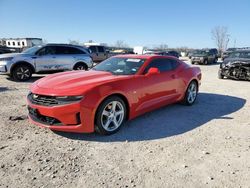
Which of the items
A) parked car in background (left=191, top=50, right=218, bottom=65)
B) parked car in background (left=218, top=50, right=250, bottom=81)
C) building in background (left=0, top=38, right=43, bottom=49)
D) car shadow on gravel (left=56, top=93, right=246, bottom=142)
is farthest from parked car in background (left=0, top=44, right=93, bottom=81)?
building in background (left=0, top=38, right=43, bottom=49)

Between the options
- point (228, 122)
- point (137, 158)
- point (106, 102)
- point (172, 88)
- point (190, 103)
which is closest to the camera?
point (137, 158)

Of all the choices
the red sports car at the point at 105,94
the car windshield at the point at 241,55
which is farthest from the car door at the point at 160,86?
the car windshield at the point at 241,55

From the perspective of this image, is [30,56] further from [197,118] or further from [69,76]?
[197,118]

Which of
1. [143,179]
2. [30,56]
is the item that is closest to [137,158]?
[143,179]

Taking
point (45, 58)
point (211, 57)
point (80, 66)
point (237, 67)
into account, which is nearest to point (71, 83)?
point (45, 58)

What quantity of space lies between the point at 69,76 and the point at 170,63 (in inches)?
103

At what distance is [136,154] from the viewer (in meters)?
3.80

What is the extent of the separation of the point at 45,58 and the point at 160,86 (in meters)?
7.06

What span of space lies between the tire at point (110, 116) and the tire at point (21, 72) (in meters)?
7.27

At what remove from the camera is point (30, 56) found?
10625 mm

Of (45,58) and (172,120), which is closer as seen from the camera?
(172,120)

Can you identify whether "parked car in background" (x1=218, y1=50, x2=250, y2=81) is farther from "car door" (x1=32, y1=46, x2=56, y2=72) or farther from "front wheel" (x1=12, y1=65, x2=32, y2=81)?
"front wheel" (x1=12, y1=65, x2=32, y2=81)

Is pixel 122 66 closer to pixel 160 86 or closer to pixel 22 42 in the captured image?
pixel 160 86

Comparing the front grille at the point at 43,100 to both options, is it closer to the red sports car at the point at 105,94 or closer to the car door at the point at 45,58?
the red sports car at the point at 105,94
